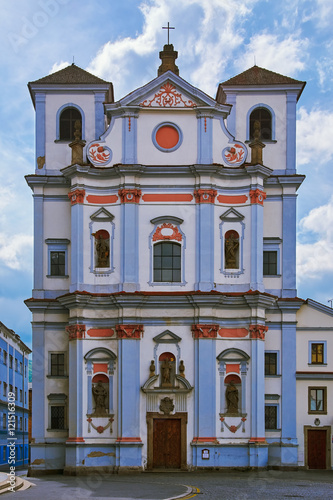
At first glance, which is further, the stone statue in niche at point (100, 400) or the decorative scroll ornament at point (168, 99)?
the decorative scroll ornament at point (168, 99)

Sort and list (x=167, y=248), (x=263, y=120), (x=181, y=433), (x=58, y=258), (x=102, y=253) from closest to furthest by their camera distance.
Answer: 1. (x=181, y=433)
2. (x=102, y=253)
3. (x=167, y=248)
4. (x=58, y=258)
5. (x=263, y=120)

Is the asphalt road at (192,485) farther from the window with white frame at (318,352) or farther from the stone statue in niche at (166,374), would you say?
the window with white frame at (318,352)

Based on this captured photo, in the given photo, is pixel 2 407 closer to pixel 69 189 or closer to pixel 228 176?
pixel 69 189

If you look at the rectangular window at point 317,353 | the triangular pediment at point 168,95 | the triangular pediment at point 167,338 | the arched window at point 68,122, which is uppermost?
the triangular pediment at point 168,95

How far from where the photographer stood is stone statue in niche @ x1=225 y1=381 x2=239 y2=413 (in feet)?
119

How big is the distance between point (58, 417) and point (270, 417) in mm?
9576

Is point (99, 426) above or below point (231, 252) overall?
below

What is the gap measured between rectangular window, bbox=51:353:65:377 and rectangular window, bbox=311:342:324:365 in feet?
38.0

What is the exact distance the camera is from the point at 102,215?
37.8 meters

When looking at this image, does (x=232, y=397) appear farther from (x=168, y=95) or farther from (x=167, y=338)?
(x=168, y=95)

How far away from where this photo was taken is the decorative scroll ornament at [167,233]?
3750cm

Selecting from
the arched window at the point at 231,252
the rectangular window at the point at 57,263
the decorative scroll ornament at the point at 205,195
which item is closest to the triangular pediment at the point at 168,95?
the decorative scroll ornament at the point at 205,195

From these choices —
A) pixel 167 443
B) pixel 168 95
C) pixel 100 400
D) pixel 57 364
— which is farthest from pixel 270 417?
pixel 168 95

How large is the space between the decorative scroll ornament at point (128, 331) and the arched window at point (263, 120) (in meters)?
11.2
